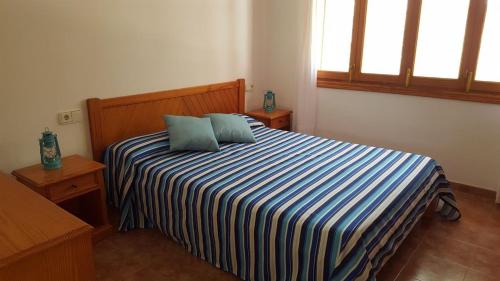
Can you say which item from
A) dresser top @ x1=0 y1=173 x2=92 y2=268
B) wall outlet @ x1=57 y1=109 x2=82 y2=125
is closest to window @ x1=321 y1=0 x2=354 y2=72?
wall outlet @ x1=57 y1=109 x2=82 y2=125

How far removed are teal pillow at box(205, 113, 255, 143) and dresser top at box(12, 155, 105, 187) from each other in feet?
3.15

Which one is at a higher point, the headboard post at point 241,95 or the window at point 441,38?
the window at point 441,38

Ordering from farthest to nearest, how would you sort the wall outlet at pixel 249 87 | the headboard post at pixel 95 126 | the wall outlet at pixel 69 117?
the wall outlet at pixel 249 87
the headboard post at pixel 95 126
the wall outlet at pixel 69 117

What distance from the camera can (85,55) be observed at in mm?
2525

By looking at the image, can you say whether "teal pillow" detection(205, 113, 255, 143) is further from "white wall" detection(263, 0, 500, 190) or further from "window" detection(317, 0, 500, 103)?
"window" detection(317, 0, 500, 103)

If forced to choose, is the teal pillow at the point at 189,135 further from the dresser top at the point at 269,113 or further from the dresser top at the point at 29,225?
the dresser top at the point at 29,225

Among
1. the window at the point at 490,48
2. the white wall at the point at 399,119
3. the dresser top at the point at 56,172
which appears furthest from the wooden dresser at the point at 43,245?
the window at the point at 490,48

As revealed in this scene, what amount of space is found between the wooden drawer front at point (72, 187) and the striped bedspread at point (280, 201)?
27 centimetres

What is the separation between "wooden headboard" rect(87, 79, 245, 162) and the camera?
8.77ft

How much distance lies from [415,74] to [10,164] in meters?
3.27

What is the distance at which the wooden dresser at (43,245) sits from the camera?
121 centimetres

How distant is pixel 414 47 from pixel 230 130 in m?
1.81

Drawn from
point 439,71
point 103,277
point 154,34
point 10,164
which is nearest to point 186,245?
point 103,277

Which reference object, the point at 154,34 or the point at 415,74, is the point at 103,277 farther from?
the point at 415,74
